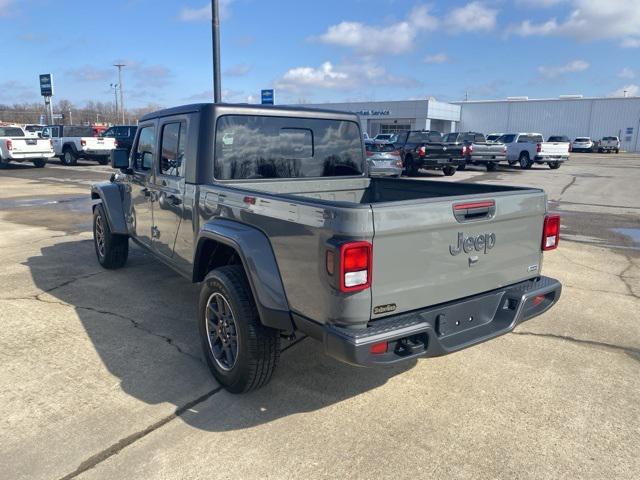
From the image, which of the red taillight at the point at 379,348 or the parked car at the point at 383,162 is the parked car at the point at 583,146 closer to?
the parked car at the point at 383,162

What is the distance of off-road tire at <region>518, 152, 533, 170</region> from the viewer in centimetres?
2689

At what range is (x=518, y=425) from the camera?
317 cm

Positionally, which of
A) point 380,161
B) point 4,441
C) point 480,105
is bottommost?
point 4,441

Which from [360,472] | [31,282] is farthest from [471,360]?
[31,282]

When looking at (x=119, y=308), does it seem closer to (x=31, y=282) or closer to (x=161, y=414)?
(x=31, y=282)

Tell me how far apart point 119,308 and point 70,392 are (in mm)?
1686

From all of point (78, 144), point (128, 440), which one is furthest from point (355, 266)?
point (78, 144)

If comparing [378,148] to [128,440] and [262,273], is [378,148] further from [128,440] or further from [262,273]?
[128,440]

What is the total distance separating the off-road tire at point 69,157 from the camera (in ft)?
82.6

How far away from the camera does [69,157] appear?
25.4 m

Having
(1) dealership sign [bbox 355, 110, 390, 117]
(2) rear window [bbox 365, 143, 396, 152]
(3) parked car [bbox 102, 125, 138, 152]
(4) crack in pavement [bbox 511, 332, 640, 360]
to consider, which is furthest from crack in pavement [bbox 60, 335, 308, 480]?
(1) dealership sign [bbox 355, 110, 390, 117]

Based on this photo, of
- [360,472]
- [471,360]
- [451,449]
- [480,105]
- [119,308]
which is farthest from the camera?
[480,105]

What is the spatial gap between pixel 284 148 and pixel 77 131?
24.3 metres

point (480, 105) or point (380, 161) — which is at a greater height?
point (480, 105)
